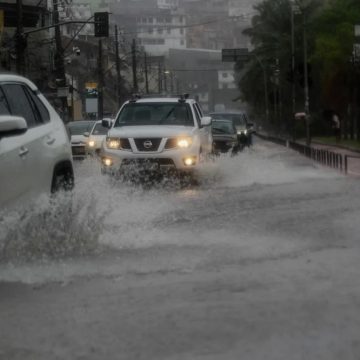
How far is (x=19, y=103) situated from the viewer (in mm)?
9109

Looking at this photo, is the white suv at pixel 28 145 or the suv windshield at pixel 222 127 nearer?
the white suv at pixel 28 145

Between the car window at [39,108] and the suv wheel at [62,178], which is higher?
the car window at [39,108]

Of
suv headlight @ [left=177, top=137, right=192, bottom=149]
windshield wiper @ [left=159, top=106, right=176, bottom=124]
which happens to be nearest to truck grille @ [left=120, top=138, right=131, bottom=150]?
suv headlight @ [left=177, top=137, right=192, bottom=149]

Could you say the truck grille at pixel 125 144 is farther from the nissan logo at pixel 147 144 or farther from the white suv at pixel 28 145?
the white suv at pixel 28 145

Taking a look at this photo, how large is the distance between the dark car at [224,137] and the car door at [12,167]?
76.0ft

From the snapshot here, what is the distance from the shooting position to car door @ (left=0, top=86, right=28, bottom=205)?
7.78 meters

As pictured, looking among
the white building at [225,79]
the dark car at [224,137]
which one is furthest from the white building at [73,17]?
the white building at [225,79]

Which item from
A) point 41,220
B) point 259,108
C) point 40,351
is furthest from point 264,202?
point 259,108

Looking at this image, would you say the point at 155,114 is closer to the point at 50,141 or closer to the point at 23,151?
the point at 50,141

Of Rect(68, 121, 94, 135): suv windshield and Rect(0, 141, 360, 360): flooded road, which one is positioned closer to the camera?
Rect(0, 141, 360, 360): flooded road

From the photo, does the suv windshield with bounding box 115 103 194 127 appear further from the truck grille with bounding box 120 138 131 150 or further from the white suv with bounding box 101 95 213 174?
the truck grille with bounding box 120 138 131 150

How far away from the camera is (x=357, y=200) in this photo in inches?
583

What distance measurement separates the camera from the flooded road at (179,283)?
559cm

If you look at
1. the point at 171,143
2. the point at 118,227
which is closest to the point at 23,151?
the point at 118,227
